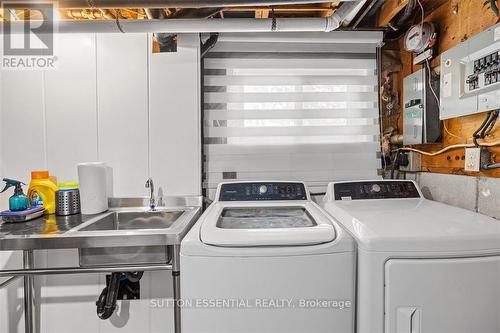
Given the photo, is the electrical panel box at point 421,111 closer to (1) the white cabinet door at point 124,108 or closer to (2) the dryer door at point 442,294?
(2) the dryer door at point 442,294

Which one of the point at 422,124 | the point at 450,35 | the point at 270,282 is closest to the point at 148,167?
the point at 270,282

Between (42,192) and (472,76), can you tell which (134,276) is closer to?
(42,192)

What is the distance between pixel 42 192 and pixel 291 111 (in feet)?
6.35

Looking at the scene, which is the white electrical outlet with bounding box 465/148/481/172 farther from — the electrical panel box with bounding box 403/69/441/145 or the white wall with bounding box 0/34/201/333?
the white wall with bounding box 0/34/201/333

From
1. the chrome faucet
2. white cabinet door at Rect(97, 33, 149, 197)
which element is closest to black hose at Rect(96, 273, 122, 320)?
the chrome faucet

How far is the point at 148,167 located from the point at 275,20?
1398 millimetres

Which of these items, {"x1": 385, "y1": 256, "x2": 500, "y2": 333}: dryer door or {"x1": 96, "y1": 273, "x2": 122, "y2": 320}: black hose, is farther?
{"x1": 96, "y1": 273, "x2": 122, "y2": 320}: black hose

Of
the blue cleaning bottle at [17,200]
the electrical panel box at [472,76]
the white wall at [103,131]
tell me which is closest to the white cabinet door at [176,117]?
the white wall at [103,131]

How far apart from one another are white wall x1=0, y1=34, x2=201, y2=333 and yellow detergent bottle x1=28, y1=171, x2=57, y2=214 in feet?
0.46

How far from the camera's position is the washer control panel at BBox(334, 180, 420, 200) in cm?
193

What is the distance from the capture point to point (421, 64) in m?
2.10

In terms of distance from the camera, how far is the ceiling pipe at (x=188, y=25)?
1.83m

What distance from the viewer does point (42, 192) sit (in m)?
1.83

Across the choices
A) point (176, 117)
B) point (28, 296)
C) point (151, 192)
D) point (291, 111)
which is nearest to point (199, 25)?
point (176, 117)
